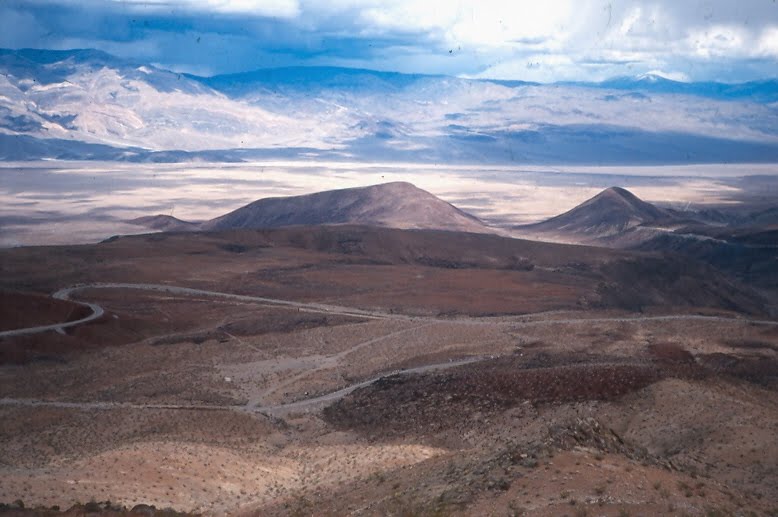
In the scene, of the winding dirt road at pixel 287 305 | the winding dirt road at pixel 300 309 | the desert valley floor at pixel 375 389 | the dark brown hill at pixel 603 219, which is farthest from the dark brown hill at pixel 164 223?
the winding dirt road at pixel 287 305

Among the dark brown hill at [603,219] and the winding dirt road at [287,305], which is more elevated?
the dark brown hill at [603,219]

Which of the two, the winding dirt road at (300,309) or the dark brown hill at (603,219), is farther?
the dark brown hill at (603,219)

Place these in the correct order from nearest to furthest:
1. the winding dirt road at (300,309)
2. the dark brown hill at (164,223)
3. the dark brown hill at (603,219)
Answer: the winding dirt road at (300,309) < the dark brown hill at (603,219) < the dark brown hill at (164,223)

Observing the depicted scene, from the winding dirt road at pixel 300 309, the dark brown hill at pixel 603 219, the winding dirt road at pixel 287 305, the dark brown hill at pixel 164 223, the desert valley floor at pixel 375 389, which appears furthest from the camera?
the dark brown hill at pixel 164 223

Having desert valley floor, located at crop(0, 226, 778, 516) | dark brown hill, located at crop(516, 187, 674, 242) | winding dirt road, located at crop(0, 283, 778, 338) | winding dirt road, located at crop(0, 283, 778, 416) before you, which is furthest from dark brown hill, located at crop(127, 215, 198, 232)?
winding dirt road, located at crop(0, 283, 778, 416)

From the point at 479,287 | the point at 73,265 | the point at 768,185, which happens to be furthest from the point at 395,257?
the point at 768,185

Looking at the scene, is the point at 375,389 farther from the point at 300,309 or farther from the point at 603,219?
the point at 603,219

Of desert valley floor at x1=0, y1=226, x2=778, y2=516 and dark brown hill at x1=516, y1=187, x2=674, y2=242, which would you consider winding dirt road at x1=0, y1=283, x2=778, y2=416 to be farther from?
dark brown hill at x1=516, y1=187, x2=674, y2=242

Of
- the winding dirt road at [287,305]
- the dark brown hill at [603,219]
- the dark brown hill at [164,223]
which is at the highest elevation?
the dark brown hill at [603,219]

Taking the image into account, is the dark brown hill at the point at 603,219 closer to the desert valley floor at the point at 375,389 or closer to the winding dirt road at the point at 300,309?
the desert valley floor at the point at 375,389
